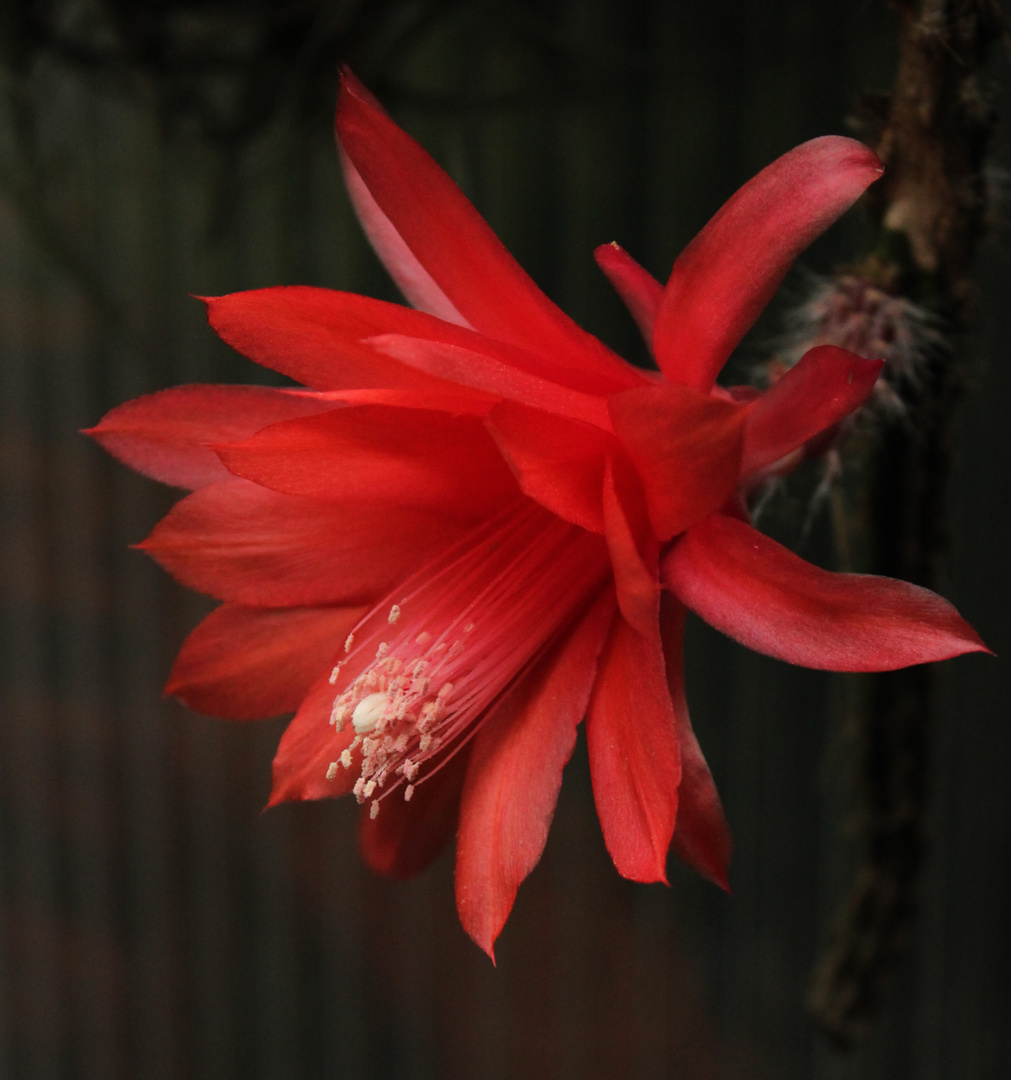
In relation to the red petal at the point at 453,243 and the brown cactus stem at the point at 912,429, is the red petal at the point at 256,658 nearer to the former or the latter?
the red petal at the point at 453,243

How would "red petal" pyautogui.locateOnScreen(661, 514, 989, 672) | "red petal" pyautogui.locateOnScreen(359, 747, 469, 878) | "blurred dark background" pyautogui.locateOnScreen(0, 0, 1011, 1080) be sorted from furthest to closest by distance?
1. "blurred dark background" pyautogui.locateOnScreen(0, 0, 1011, 1080)
2. "red petal" pyautogui.locateOnScreen(359, 747, 469, 878)
3. "red petal" pyautogui.locateOnScreen(661, 514, 989, 672)

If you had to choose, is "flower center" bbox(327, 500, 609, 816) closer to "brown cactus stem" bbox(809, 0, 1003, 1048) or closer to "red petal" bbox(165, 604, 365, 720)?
"red petal" bbox(165, 604, 365, 720)

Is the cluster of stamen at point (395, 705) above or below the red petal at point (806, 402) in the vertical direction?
below

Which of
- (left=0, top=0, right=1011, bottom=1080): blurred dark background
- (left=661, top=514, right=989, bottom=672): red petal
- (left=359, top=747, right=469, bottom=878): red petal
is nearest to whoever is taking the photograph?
(left=661, top=514, right=989, bottom=672): red petal

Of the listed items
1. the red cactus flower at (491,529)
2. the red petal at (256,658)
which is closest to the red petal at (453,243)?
the red cactus flower at (491,529)

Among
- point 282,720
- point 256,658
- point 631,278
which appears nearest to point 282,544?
point 256,658

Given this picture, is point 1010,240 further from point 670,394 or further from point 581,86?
point 670,394

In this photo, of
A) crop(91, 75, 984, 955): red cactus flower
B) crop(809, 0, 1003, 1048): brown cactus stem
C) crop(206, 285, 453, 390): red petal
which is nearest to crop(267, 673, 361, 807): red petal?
crop(91, 75, 984, 955): red cactus flower
